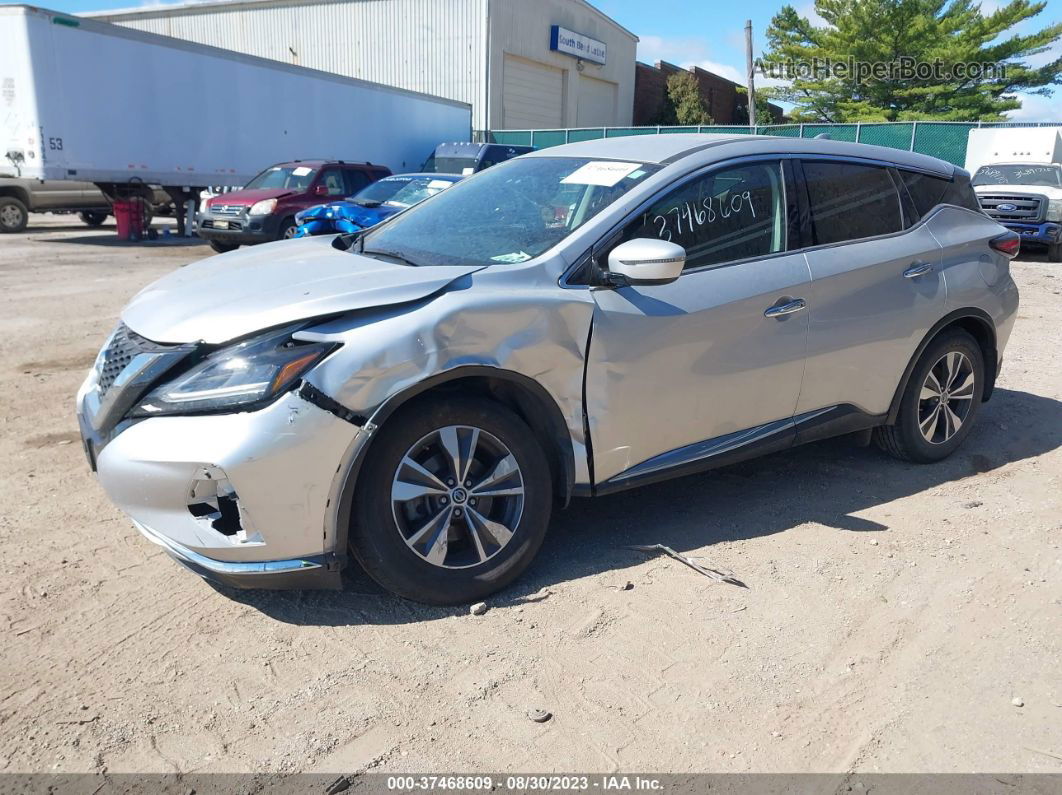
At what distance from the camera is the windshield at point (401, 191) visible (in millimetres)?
13086

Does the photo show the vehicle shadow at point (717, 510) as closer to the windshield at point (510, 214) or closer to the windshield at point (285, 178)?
the windshield at point (510, 214)

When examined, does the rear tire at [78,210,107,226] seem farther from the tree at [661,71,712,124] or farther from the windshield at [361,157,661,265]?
the tree at [661,71,712,124]

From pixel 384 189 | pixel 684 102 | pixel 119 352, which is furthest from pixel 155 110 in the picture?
pixel 684 102

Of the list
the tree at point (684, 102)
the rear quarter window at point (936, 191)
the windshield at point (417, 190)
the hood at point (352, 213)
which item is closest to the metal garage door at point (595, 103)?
the tree at point (684, 102)

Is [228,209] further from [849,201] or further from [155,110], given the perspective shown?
[849,201]

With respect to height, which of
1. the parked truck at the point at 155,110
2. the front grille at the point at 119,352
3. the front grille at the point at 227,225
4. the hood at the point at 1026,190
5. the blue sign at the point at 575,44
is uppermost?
the blue sign at the point at 575,44

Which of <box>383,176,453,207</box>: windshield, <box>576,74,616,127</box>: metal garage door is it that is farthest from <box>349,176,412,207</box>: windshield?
<box>576,74,616,127</box>: metal garage door

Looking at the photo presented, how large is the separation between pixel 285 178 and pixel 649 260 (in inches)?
555

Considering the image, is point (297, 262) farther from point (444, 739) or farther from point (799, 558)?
point (799, 558)

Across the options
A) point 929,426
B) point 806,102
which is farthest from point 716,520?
point 806,102

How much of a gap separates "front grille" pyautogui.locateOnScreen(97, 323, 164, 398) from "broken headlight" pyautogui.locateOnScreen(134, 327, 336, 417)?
0.83ft

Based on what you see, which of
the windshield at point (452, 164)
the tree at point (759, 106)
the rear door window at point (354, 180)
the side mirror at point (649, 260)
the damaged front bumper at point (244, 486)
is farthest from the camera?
the tree at point (759, 106)

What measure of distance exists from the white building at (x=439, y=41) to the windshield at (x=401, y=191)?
Result: 20125mm

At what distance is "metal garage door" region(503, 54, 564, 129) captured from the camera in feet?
112
